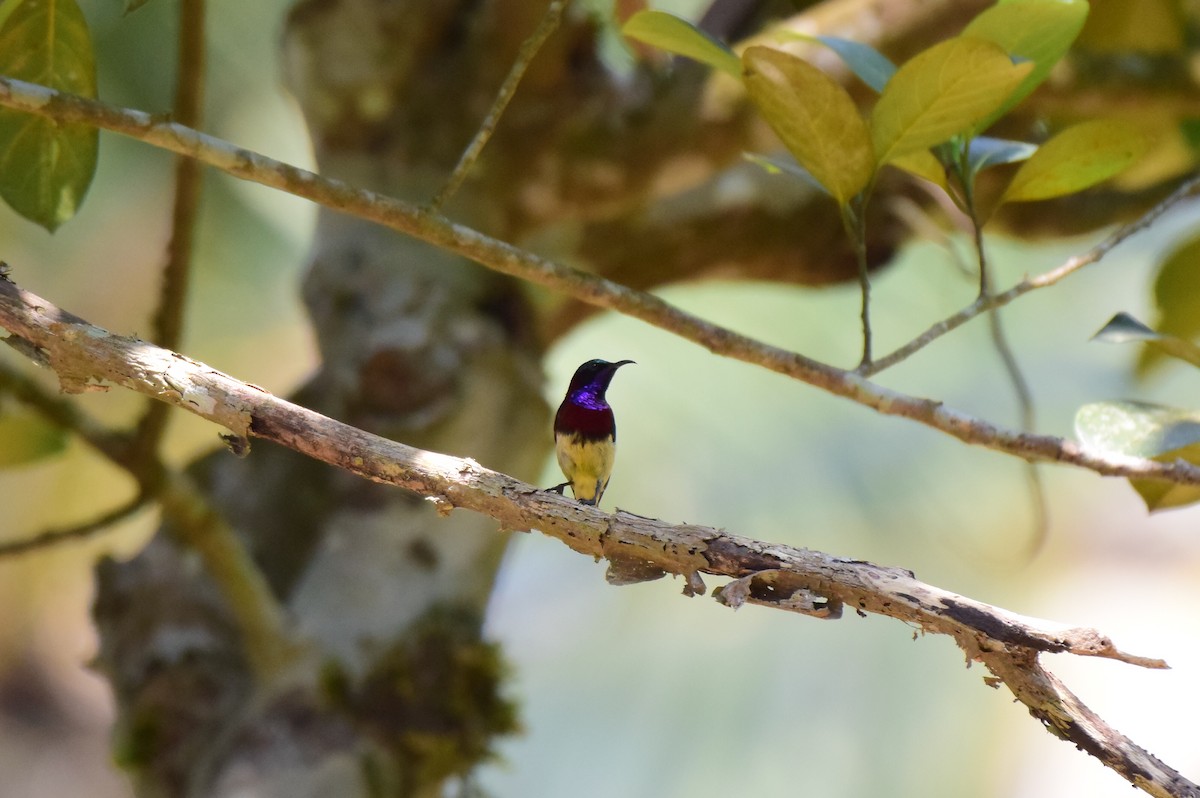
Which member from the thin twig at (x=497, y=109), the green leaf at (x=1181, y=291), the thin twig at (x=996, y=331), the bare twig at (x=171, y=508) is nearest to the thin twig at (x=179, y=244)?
the bare twig at (x=171, y=508)

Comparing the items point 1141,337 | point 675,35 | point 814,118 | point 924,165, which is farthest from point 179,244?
point 1141,337

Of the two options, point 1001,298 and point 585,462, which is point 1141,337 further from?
point 585,462

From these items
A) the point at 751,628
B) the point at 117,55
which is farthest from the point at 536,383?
the point at 751,628

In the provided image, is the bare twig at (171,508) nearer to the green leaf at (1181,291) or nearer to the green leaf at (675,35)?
the green leaf at (675,35)

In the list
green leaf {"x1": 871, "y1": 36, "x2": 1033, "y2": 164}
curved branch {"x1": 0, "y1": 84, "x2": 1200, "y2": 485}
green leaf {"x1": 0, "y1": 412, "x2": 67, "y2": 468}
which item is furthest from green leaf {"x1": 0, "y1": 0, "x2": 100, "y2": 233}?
green leaf {"x1": 871, "y1": 36, "x2": 1033, "y2": 164}

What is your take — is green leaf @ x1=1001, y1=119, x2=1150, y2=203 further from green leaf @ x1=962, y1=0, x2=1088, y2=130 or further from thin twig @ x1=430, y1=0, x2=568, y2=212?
thin twig @ x1=430, y1=0, x2=568, y2=212

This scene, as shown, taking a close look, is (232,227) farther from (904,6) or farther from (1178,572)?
(1178,572)

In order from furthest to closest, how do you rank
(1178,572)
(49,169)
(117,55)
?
(1178,572) → (117,55) → (49,169)
